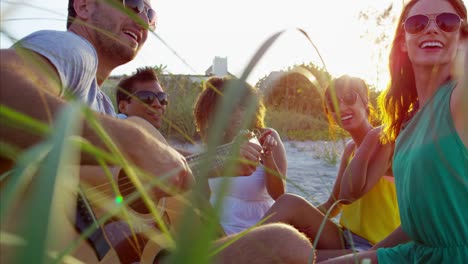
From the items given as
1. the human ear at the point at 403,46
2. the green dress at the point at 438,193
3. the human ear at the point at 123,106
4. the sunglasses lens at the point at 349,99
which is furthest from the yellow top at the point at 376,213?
the human ear at the point at 123,106

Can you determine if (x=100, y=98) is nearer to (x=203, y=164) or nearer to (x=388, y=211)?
(x=388, y=211)

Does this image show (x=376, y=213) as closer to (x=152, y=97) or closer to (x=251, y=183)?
(x=251, y=183)

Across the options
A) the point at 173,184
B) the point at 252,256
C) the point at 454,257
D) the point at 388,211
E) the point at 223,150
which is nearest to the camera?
the point at 173,184

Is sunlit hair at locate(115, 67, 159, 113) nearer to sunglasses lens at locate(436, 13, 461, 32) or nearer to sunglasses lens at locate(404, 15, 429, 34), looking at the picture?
sunglasses lens at locate(404, 15, 429, 34)

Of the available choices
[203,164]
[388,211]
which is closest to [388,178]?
[388,211]

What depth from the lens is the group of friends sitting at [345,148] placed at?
949 mm

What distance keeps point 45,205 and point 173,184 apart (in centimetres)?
100

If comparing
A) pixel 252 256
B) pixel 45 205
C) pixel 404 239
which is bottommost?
pixel 404 239

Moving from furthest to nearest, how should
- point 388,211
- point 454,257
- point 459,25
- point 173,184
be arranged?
1. point 388,211
2. point 459,25
3. point 454,257
4. point 173,184

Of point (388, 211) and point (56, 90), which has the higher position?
point (56, 90)

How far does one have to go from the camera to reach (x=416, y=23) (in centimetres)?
202

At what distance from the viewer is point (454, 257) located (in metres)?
1.59

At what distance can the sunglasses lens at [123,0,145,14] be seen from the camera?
251 centimetres

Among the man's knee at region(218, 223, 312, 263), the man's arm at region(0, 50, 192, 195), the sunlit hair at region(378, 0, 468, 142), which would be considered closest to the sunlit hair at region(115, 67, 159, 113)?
the sunlit hair at region(378, 0, 468, 142)
